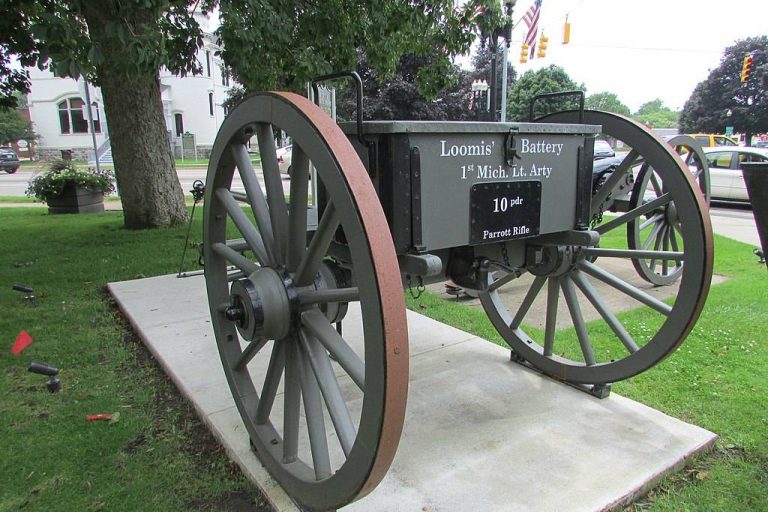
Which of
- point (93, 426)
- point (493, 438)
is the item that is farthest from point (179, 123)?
point (493, 438)

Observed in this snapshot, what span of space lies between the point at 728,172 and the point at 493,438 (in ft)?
44.1

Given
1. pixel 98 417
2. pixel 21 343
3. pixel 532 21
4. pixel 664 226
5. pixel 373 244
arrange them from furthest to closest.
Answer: pixel 532 21
pixel 664 226
pixel 21 343
pixel 98 417
pixel 373 244

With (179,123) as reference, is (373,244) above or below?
below

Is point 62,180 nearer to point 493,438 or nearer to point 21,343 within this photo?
point 21,343

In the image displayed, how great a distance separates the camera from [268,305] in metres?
2.07

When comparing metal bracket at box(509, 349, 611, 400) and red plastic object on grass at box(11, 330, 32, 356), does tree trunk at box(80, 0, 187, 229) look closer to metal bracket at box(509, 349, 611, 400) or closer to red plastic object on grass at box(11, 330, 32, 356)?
red plastic object on grass at box(11, 330, 32, 356)

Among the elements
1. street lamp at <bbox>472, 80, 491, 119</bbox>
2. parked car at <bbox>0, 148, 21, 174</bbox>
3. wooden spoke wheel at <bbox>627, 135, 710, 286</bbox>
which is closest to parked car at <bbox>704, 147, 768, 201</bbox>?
street lamp at <bbox>472, 80, 491, 119</bbox>

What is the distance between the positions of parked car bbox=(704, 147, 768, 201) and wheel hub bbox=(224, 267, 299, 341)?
1381 centimetres

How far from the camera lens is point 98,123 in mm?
39344

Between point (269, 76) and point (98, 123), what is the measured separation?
38.9 m

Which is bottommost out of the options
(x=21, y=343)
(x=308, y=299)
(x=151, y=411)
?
(x=151, y=411)

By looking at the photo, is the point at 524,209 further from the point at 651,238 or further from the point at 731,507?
the point at 651,238

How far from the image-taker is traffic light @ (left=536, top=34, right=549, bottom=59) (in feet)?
62.5

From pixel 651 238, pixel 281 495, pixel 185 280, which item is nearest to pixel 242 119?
pixel 281 495
